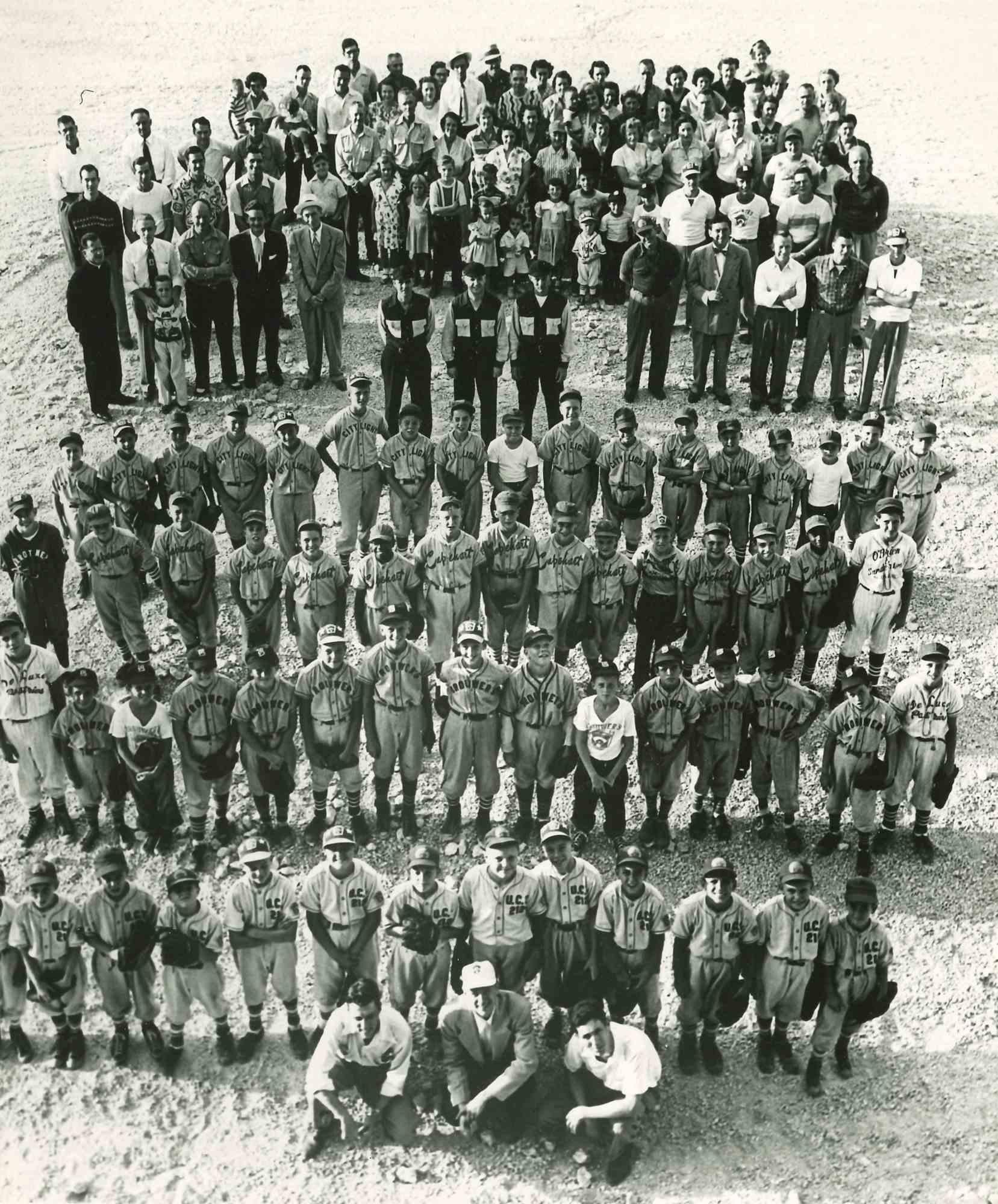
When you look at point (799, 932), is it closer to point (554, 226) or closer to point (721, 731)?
point (721, 731)

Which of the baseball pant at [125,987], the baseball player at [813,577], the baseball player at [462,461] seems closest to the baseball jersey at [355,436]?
the baseball player at [462,461]

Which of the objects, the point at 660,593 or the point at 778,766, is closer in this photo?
the point at 778,766

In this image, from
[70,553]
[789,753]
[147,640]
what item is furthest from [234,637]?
→ [789,753]

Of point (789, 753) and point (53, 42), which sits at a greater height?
point (53, 42)

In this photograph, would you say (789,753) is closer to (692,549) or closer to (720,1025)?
(720,1025)

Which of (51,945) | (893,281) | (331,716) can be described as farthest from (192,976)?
(893,281)

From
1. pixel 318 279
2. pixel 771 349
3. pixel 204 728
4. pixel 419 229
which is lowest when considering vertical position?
pixel 204 728

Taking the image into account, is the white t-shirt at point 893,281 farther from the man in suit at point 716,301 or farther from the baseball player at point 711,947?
the baseball player at point 711,947
